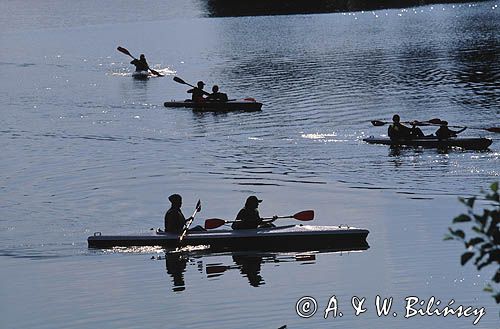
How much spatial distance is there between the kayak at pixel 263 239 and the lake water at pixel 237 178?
1.11 feet

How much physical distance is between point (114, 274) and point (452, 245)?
911 cm

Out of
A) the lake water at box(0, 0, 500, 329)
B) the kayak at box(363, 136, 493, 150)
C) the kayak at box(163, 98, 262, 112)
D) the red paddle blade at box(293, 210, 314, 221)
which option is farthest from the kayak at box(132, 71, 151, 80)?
the red paddle blade at box(293, 210, 314, 221)

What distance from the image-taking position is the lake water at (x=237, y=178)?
27.6 m

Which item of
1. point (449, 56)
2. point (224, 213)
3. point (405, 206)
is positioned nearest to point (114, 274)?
point (224, 213)

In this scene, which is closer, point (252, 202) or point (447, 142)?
point (252, 202)

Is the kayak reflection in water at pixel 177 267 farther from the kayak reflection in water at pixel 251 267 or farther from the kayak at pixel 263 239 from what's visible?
the kayak reflection in water at pixel 251 267

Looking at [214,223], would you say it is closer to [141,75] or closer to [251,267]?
[251,267]

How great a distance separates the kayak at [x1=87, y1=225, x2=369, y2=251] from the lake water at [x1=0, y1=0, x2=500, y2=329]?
13.3 inches

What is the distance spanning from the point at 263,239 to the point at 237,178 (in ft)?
36.6

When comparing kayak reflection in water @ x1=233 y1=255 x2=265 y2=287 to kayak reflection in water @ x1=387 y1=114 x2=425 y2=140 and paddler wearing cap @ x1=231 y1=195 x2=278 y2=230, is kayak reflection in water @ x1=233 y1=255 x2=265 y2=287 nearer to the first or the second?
paddler wearing cap @ x1=231 y1=195 x2=278 y2=230

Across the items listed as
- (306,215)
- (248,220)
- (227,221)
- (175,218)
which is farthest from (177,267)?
(306,215)

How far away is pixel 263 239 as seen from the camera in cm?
3162

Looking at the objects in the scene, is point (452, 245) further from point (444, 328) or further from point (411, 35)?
point (411, 35)

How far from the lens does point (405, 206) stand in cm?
3709
